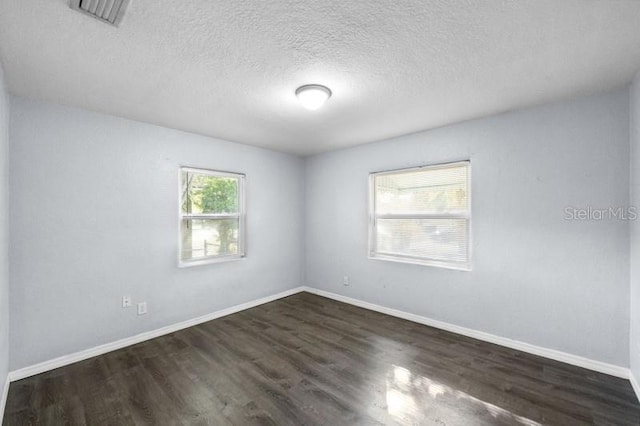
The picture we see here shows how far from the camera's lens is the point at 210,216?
3770 millimetres

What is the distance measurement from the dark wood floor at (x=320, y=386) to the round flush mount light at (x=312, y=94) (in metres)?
2.35

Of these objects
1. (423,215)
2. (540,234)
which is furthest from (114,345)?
(540,234)

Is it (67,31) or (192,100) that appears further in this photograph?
(192,100)

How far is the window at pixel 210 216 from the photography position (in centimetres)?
353

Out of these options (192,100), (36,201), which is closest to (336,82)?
(192,100)

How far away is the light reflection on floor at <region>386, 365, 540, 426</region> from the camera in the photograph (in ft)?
6.04

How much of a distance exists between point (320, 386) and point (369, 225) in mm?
2345

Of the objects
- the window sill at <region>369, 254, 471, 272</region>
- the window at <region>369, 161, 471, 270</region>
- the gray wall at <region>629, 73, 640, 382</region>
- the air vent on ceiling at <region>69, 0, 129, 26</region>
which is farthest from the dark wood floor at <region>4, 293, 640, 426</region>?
the air vent on ceiling at <region>69, 0, 129, 26</region>

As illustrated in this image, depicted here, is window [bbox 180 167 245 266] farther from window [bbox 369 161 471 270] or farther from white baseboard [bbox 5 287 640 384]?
window [bbox 369 161 471 270]

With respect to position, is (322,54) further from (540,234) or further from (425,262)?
(425,262)

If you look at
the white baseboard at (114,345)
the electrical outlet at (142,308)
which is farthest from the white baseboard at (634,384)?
the electrical outlet at (142,308)

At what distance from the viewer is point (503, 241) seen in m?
2.92

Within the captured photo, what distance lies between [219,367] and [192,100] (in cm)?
249

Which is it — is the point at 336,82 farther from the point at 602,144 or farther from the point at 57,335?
the point at 57,335
